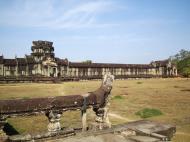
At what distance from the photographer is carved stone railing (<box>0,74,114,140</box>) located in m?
7.66

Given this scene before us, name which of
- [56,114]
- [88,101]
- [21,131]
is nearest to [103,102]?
[88,101]

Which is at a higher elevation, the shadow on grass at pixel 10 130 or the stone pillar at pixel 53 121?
the stone pillar at pixel 53 121

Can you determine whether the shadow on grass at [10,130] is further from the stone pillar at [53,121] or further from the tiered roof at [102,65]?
the tiered roof at [102,65]

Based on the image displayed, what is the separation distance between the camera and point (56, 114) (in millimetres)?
8516

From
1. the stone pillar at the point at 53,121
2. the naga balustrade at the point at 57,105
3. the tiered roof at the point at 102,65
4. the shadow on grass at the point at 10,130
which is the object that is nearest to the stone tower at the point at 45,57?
the tiered roof at the point at 102,65

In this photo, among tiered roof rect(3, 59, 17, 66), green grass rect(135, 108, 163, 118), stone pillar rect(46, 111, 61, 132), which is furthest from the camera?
tiered roof rect(3, 59, 17, 66)

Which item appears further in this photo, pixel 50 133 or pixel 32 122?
pixel 32 122

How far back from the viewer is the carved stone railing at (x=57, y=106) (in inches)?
302

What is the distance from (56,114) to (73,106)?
2.41ft

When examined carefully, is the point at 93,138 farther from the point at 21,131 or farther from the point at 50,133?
the point at 21,131

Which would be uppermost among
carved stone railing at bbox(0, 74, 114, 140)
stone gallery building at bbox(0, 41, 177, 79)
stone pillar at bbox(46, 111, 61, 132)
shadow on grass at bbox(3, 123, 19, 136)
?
stone gallery building at bbox(0, 41, 177, 79)

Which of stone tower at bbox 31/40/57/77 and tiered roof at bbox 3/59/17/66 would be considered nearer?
tiered roof at bbox 3/59/17/66

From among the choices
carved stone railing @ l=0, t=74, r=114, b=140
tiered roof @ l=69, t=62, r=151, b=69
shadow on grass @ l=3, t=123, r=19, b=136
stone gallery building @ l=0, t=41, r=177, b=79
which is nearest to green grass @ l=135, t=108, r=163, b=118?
carved stone railing @ l=0, t=74, r=114, b=140

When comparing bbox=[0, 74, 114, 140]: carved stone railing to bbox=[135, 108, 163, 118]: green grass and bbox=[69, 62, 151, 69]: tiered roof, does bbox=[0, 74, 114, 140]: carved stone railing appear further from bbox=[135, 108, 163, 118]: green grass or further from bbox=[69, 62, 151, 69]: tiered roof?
bbox=[69, 62, 151, 69]: tiered roof
